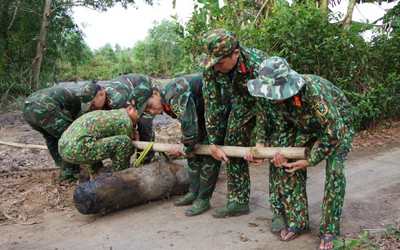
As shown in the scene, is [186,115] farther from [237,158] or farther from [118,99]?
[118,99]

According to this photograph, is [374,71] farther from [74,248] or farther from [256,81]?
[74,248]

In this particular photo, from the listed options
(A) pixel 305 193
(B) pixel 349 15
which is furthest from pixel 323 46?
(A) pixel 305 193

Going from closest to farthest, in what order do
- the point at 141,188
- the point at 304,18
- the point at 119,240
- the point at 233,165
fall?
1. the point at 119,240
2. the point at 233,165
3. the point at 141,188
4. the point at 304,18

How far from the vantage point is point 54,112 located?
17.5 ft

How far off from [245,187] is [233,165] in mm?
285

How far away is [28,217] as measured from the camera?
14.6 ft

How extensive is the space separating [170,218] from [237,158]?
3.16 feet

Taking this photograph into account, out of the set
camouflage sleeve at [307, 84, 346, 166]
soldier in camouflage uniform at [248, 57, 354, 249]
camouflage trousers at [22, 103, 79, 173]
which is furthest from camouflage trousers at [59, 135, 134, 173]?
camouflage sleeve at [307, 84, 346, 166]

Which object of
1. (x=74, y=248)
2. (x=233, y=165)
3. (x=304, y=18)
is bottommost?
(x=74, y=248)

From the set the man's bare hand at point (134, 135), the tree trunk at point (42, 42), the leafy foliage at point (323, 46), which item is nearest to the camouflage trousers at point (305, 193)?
the man's bare hand at point (134, 135)

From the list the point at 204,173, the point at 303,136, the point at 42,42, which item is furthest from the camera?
the point at 42,42

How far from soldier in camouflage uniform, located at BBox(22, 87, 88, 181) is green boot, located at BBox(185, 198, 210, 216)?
2085 mm

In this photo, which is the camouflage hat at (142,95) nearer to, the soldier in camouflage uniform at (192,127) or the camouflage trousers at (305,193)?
the soldier in camouflage uniform at (192,127)

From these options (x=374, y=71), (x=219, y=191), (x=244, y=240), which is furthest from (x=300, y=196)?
(x=374, y=71)
